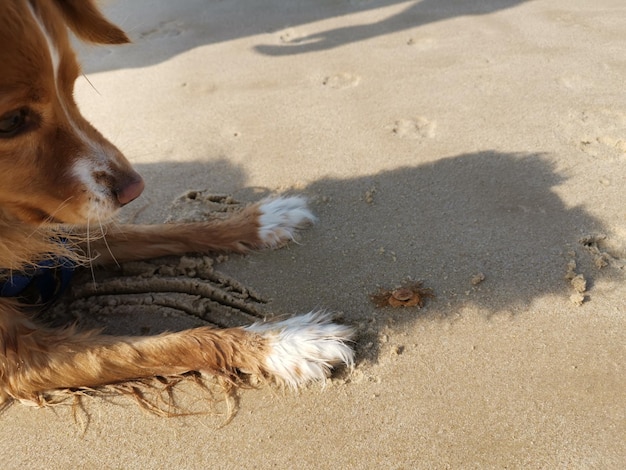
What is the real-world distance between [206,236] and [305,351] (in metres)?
0.93

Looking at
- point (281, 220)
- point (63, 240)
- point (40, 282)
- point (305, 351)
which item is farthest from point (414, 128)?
point (40, 282)

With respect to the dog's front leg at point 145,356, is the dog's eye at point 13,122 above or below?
above

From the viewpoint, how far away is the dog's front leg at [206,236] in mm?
2717

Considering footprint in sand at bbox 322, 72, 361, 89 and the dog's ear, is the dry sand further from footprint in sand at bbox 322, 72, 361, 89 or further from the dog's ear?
the dog's ear

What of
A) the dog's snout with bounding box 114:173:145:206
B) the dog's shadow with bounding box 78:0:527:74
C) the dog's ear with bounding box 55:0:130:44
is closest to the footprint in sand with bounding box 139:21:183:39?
the dog's shadow with bounding box 78:0:527:74

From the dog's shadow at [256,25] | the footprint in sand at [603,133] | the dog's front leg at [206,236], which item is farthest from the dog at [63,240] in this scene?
the dog's shadow at [256,25]

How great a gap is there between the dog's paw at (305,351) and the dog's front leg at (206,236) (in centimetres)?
64

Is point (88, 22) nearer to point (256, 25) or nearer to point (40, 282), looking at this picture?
point (40, 282)

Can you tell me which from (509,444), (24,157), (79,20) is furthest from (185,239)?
(509,444)

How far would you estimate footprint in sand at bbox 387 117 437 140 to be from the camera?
11.3ft

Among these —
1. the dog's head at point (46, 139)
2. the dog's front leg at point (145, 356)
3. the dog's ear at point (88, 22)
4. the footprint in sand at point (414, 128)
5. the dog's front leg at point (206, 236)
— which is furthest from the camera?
the footprint in sand at point (414, 128)

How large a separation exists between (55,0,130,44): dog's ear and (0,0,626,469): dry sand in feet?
3.45

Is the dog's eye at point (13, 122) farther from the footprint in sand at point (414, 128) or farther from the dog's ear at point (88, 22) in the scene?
the footprint in sand at point (414, 128)

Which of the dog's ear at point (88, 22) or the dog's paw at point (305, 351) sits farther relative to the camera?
the dog's ear at point (88, 22)
